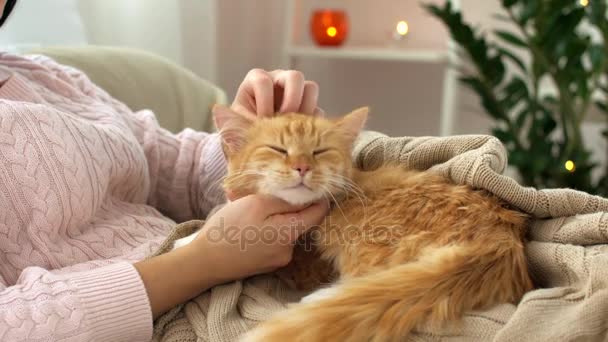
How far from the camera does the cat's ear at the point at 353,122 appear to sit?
1040 millimetres

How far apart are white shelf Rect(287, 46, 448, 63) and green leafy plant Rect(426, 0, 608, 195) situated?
0.38 ft

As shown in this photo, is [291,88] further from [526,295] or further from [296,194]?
[526,295]

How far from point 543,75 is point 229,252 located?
6.19 ft

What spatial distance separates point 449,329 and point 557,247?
0.22m

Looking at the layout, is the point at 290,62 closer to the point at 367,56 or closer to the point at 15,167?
the point at 367,56

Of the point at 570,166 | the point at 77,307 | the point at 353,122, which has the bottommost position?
the point at 570,166

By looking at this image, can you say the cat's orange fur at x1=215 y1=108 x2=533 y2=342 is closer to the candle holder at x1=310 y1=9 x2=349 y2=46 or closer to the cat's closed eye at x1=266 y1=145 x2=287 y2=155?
the cat's closed eye at x1=266 y1=145 x2=287 y2=155

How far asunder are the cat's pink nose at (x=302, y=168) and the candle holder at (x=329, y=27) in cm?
193

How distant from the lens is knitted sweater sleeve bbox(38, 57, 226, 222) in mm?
1292

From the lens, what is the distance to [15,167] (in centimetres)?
94

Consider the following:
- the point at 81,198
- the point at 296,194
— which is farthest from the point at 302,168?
the point at 81,198

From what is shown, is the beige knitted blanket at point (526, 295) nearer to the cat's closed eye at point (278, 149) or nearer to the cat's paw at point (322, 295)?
the cat's paw at point (322, 295)

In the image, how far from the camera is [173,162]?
4.44 feet

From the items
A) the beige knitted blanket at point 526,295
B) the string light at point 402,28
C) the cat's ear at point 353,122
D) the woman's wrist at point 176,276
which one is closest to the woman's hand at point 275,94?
the cat's ear at point 353,122
